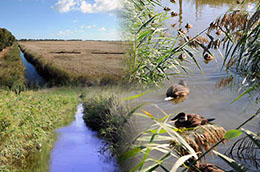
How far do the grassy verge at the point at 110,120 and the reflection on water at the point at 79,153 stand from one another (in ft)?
0.55

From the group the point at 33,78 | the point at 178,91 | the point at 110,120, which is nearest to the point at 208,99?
the point at 178,91

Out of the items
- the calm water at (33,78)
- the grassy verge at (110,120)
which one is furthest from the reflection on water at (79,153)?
the calm water at (33,78)

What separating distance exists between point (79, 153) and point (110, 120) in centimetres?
97

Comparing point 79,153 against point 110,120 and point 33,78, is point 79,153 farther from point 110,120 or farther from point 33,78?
point 33,78

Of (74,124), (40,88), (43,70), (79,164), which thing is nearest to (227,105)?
(79,164)

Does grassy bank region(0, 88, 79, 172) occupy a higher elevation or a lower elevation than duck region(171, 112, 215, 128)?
lower

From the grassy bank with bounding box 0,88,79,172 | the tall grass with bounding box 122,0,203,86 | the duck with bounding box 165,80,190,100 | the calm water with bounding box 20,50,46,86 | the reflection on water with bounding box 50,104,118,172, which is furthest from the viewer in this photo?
the calm water with bounding box 20,50,46,86

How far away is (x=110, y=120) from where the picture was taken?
3648 mm

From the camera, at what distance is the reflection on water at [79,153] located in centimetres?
356

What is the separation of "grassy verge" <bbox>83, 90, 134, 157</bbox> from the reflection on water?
17 cm

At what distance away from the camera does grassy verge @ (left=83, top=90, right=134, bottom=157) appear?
9.53ft

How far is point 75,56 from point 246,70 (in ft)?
33.7

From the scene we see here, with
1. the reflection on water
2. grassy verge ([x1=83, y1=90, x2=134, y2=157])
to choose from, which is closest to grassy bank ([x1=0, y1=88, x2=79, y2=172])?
the reflection on water

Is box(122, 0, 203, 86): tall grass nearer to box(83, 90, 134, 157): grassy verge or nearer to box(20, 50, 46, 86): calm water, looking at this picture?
box(83, 90, 134, 157): grassy verge
